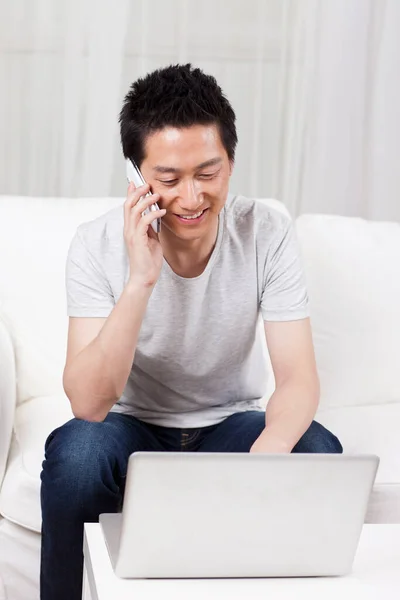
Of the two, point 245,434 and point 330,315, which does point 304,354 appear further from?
point 330,315

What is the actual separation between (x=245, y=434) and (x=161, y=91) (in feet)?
2.01

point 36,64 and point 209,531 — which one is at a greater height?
point 36,64

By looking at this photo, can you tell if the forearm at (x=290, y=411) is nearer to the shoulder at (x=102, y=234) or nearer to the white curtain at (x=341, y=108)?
the shoulder at (x=102, y=234)

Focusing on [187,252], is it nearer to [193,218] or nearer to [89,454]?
[193,218]

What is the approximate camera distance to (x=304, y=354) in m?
1.57

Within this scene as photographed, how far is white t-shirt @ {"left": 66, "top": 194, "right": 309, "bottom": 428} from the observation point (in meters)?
1.60

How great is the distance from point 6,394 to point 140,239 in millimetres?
436

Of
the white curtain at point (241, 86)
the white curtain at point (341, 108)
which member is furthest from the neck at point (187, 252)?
the white curtain at point (341, 108)

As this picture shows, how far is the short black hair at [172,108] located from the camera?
147 centimetres

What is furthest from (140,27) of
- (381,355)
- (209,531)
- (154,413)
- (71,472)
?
(209,531)

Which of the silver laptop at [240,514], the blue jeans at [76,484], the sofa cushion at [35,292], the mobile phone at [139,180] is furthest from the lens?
the sofa cushion at [35,292]

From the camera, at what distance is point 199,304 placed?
162cm

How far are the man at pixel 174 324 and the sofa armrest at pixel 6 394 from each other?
0.17 m

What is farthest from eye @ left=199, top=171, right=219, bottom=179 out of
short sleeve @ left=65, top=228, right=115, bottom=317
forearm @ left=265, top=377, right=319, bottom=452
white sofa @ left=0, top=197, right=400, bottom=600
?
white sofa @ left=0, top=197, right=400, bottom=600
